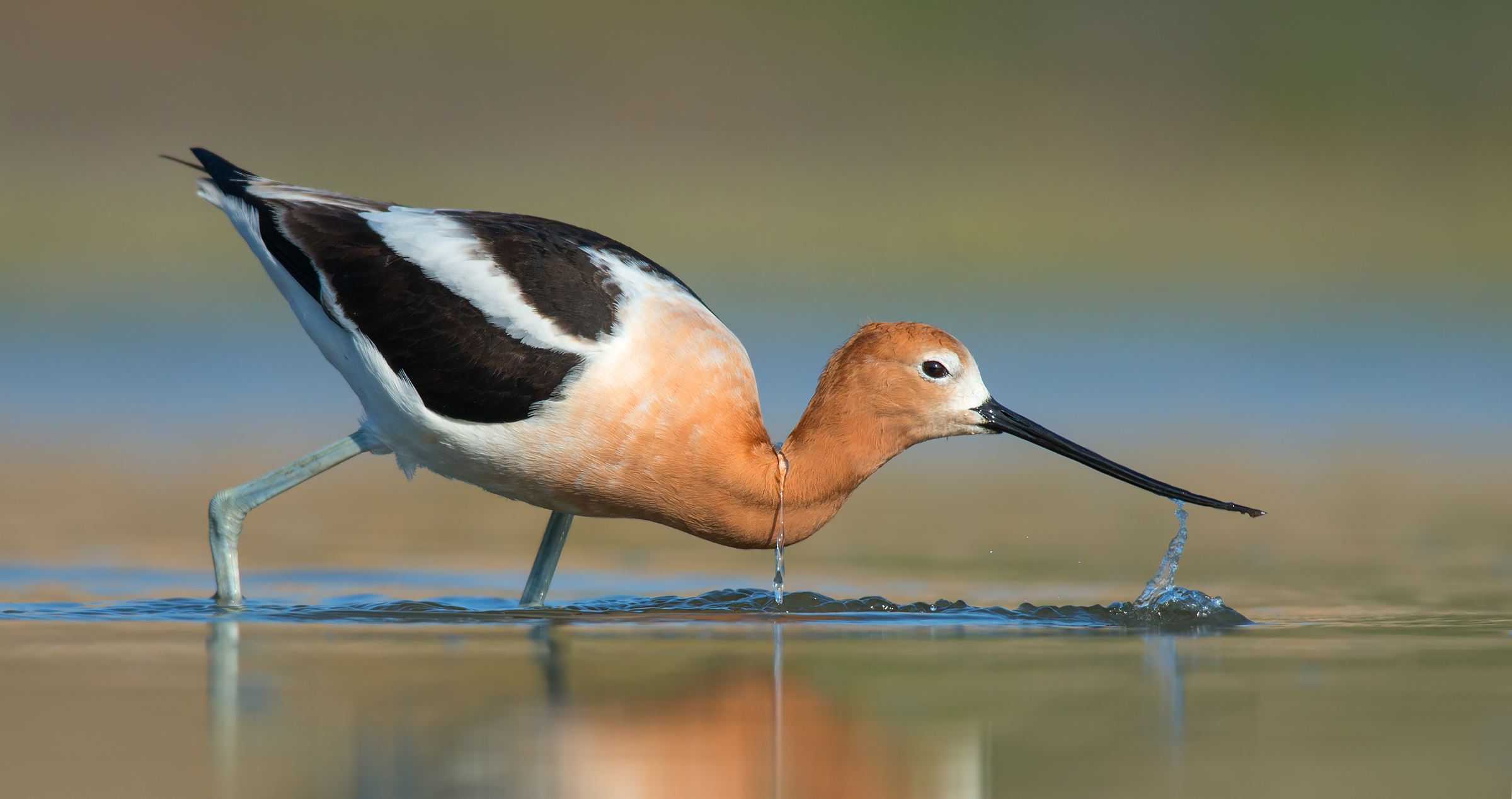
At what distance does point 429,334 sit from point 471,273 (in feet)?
0.89

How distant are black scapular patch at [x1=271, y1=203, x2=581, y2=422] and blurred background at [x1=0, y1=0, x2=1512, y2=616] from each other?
1328 mm

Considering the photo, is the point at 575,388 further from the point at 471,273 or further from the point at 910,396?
the point at 910,396

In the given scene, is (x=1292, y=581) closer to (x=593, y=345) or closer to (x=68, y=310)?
(x=593, y=345)

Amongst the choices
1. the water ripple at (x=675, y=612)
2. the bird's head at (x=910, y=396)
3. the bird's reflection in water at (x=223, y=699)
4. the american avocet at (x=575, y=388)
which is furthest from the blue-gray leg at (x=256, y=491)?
the bird's head at (x=910, y=396)

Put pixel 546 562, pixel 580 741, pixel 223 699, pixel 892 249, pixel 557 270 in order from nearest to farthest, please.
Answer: pixel 580 741 → pixel 223 699 → pixel 557 270 → pixel 546 562 → pixel 892 249

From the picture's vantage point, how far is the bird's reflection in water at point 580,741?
4.09 meters

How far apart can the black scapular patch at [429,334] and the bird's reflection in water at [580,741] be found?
1.42 meters

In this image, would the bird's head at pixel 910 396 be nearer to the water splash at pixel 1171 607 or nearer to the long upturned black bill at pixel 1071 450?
the long upturned black bill at pixel 1071 450

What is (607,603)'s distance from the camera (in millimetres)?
6855

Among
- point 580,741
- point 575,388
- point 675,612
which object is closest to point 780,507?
point 675,612

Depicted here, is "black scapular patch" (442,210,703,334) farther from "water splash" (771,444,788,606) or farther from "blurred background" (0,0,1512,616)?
"blurred background" (0,0,1512,616)

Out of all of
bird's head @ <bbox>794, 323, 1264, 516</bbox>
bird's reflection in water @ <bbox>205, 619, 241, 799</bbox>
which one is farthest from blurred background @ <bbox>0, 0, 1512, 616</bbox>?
bird's reflection in water @ <bbox>205, 619, 241, 799</bbox>

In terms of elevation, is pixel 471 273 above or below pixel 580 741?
above

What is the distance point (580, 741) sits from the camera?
440 cm
